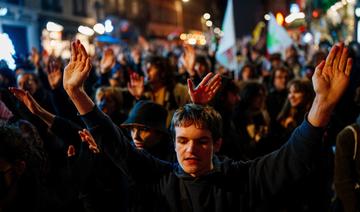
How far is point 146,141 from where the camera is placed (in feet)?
12.8

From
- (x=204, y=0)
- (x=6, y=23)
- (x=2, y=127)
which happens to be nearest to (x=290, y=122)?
(x=2, y=127)

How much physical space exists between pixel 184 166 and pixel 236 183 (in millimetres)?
282

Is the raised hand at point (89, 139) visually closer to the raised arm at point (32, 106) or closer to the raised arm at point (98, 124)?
the raised arm at point (32, 106)

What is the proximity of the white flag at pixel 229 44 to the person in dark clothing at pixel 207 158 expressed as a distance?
7.64 meters

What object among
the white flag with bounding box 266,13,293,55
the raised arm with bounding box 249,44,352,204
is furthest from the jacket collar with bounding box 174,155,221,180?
the white flag with bounding box 266,13,293,55

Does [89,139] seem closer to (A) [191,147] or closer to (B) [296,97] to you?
(A) [191,147]

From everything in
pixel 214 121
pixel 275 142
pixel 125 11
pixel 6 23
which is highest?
pixel 125 11

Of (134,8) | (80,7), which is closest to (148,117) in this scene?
(80,7)

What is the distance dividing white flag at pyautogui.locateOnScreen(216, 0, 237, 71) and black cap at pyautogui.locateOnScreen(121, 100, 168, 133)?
6361 mm

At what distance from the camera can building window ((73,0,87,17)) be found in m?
36.9

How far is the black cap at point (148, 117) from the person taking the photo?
12.8 feet

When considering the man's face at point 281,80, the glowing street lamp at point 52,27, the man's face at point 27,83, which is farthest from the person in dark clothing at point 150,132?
the glowing street lamp at point 52,27

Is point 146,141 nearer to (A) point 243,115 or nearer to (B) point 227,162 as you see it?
(B) point 227,162

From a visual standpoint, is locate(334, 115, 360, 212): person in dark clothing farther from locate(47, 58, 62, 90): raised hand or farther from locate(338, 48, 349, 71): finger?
locate(47, 58, 62, 90): raised hand
